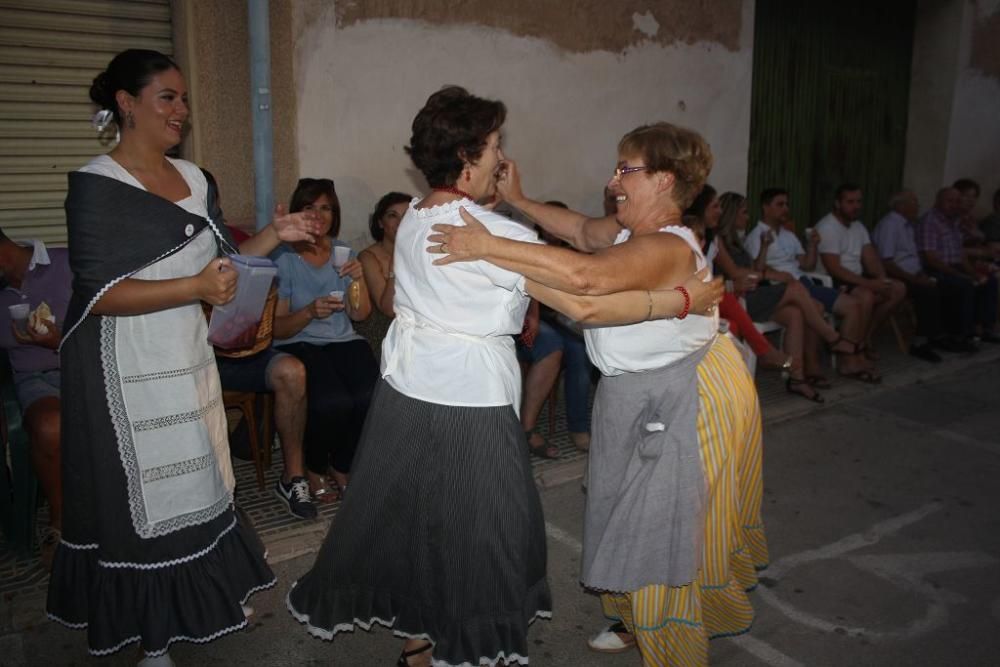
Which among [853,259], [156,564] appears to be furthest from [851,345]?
[156,564]

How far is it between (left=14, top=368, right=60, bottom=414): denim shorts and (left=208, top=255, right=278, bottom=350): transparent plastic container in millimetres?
1356

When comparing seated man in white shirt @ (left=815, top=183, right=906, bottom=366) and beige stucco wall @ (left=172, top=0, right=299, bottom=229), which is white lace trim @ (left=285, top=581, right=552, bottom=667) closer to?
beige stucco wall @ (left=172, top=0, right=299, bottom=229)

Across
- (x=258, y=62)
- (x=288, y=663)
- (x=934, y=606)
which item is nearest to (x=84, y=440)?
(x=288, y=663)

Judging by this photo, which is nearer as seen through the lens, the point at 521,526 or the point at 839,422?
the point at 521,526

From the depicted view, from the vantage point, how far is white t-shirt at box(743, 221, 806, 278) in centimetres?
707

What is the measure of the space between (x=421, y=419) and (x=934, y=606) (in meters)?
2.43

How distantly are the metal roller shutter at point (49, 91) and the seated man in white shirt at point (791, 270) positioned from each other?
4.71 m

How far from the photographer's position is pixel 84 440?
2828 millimetres

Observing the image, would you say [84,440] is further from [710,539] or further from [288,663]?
[710,539]

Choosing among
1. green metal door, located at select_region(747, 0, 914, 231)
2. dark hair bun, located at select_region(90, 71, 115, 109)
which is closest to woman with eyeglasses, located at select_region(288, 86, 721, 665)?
dark hair bun, located at select_region(90, 71, 115, 109)

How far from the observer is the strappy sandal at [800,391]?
635 cm

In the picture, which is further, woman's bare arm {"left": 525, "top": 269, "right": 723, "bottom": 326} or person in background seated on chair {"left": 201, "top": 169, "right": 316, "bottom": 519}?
person in background seated on chair {"left": 201, "top": 169, "right": 316, "bottom": 519}

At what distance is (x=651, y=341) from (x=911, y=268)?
6.40 m

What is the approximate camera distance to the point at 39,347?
12.9ft
